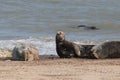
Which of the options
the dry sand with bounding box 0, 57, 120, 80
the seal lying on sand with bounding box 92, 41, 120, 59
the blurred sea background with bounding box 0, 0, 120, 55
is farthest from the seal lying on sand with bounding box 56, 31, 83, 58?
the blurred sea background with bounding box 0, 0, 120, 55

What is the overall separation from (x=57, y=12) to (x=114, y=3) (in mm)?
3577

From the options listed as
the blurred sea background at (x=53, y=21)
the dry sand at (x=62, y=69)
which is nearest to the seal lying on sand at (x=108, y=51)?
the dry sand at (x=62, y=69)

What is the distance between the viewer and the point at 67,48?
36.6 ft

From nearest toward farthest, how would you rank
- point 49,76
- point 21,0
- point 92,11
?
point 49,76 < point 92,11 < point 21,0

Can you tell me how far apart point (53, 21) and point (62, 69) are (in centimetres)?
1000

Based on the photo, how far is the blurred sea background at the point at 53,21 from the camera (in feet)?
46.9

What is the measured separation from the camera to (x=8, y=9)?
71.0ft

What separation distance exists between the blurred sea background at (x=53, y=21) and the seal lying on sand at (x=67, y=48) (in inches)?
37.4

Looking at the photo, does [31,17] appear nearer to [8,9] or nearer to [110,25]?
[8,9]

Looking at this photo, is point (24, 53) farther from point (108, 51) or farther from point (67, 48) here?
point (108, 51)

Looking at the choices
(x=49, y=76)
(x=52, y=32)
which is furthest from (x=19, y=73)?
(x=52, y=32)

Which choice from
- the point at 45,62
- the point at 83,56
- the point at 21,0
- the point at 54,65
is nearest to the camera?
the point at 54,65

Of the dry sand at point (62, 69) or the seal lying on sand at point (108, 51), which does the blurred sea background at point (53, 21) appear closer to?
the seal lying on sand at point (108, 51)

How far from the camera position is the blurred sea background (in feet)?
46.9
